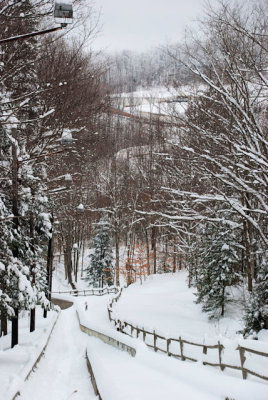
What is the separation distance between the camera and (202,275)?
71.0 ft

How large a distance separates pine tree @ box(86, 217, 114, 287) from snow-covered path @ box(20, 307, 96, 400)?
78.5 ft

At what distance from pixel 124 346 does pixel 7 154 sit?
8782mm

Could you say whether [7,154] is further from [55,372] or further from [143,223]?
[143,223]

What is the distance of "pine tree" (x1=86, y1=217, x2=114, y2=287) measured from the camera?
4338cm

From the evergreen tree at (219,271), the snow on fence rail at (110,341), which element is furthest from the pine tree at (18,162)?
→ the evergreen tree at (219,271)

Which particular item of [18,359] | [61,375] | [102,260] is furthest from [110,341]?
[102,260]

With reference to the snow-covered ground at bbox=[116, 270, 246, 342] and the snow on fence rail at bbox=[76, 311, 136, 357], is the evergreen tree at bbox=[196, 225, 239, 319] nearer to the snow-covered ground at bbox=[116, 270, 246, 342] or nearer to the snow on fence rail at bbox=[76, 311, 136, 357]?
the snow-covered ground at bbox=[116, 270, 246, 342]

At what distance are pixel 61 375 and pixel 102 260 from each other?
103 feet

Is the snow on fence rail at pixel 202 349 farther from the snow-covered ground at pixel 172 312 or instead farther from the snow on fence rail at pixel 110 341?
the snow on fence rail at pixel 110 341

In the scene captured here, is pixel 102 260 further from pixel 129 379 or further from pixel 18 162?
pixel 129 379

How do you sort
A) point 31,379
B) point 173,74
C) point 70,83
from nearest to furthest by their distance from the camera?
1. point 173,74
2. point 31,379
3. point 70,83

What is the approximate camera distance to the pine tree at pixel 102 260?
43.4 metres

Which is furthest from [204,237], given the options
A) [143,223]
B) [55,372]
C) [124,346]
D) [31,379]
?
[143,223]

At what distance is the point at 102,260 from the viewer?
43.2 metres
